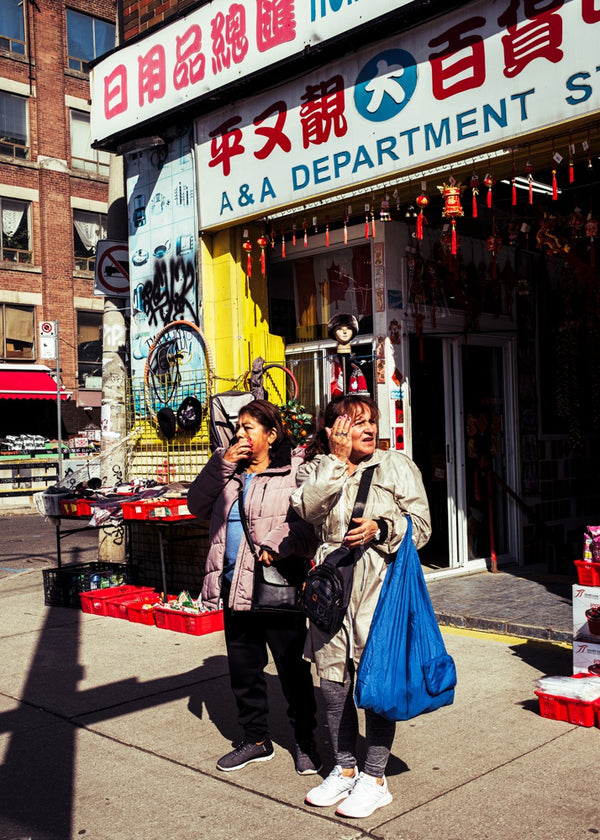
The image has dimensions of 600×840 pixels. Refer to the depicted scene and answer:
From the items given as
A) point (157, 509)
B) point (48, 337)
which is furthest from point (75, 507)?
point (48, 337)

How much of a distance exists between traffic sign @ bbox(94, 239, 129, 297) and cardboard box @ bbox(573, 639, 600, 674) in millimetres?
6613

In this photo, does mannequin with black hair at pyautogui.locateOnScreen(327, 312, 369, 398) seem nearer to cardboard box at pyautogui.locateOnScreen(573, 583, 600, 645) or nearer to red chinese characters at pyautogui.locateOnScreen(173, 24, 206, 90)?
red chinese characters at pyautogui.locateOnScreen(173, 24, 206, 90)

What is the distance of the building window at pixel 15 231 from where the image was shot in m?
29.1

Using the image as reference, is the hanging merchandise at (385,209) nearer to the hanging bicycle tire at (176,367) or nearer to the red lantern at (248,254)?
the red lantern at (248,254)

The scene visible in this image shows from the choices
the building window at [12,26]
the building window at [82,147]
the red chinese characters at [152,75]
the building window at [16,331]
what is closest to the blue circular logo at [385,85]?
the red chinese characters at [152,75]

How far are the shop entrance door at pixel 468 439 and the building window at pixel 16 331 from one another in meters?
22.4

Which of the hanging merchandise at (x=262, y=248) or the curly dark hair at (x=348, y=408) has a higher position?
the hanging merchandise at (x=262, y=248)

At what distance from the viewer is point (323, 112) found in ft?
24.9

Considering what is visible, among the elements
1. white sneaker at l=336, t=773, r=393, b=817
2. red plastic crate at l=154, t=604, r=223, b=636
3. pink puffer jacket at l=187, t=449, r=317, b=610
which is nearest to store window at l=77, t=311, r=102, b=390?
red plastic crate at l=154, t=604, r=223, b=636

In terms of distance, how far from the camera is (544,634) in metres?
6.49

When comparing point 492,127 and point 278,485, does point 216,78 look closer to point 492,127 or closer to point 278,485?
point 492,127

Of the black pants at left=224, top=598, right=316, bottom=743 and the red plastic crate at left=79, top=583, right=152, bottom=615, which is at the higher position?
the black pants at left=224, top=598, right=316, bottom=743

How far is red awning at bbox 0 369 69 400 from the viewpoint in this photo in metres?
27.7

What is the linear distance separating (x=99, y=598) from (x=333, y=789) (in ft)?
16.3
